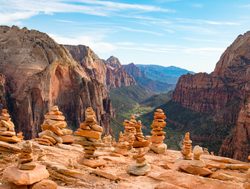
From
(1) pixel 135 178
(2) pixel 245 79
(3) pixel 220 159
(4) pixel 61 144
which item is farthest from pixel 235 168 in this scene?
(2) pixel 245 79

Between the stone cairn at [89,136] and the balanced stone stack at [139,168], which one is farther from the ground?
the stone cairn at [89,136]

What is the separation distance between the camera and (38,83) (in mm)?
146125

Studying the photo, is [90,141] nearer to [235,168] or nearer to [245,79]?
[235,168]

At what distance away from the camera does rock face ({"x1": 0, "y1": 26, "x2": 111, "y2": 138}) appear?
144 metres

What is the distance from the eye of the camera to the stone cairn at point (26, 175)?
54.5 ft

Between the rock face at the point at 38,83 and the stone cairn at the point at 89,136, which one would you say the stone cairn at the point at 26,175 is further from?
the rock face at the point at 38,83

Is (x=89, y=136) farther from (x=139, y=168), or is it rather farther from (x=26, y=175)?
(x=26, y=175)

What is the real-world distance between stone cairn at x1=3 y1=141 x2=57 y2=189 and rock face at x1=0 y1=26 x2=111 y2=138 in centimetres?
12330

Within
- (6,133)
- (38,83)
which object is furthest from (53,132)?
(38,83)

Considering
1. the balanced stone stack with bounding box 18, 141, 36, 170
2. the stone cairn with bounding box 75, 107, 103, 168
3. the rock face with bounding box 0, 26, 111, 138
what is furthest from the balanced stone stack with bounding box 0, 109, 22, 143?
the rock face with bounding box 0, 26, 111, 138

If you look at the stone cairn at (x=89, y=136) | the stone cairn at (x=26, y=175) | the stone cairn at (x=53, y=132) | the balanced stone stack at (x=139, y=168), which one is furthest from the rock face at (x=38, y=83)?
the stone cairn at (x=26, y=175)

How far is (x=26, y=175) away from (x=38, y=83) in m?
133

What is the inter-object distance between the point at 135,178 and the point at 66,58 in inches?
6420

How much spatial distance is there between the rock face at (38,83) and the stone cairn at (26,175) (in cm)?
12330
